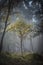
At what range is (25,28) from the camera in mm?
2996

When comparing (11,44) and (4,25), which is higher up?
(4,25)

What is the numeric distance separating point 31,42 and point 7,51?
1.61 ft

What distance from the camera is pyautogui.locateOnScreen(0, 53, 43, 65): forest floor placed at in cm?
288

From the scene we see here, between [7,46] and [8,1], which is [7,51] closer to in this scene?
[7,46]

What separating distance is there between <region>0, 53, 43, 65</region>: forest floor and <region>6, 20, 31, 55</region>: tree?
284 millimetres

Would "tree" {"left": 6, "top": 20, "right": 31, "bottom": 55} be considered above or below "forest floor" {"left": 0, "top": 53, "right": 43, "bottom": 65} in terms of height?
above

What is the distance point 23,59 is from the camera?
114 inches

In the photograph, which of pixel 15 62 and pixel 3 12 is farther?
pixel 3 12

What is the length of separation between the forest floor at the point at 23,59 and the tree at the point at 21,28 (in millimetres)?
284

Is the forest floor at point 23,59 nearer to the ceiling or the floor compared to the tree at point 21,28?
nearer to the floor

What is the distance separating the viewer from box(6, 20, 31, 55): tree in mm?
2973

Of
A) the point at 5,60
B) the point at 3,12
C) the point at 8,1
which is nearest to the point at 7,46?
the point at 5,60

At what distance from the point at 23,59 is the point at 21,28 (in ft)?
1.95

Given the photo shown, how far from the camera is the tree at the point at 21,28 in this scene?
9.75 feet
